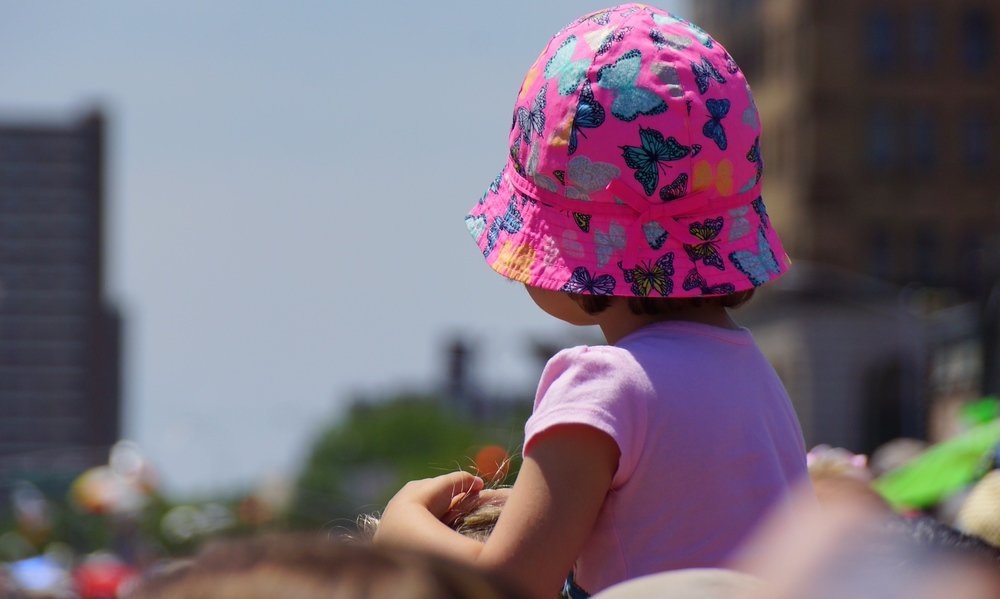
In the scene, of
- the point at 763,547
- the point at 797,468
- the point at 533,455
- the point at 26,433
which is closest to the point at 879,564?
the point at 763,547

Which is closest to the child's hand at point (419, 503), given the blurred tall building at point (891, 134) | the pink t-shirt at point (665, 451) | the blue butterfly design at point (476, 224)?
the pink t-shirt at point (665, 451)

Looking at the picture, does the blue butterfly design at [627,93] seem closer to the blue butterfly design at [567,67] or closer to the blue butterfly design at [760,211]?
the blue butterfly design at [567,67]

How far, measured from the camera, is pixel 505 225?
254 cm

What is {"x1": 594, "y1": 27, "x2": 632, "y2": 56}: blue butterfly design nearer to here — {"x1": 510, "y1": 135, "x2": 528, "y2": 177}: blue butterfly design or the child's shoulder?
{"x1": 510, "y1": 135, "x2": 528, "y2": 177}: blue butterfly design

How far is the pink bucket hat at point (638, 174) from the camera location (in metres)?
2.41

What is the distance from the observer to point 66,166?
148250mm

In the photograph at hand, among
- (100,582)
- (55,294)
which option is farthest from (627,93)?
(55,294)

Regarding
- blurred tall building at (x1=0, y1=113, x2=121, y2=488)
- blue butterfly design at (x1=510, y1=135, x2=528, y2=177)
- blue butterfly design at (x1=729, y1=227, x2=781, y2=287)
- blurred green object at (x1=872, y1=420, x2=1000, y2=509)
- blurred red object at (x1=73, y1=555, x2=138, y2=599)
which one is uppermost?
blue butterfly design at (x1=510, y1=135, x2=528, y2=177)

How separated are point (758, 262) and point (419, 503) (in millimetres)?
550

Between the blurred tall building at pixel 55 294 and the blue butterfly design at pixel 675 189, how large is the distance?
465ft

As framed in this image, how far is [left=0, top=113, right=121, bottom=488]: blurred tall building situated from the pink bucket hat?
142m

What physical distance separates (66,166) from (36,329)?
13121mm

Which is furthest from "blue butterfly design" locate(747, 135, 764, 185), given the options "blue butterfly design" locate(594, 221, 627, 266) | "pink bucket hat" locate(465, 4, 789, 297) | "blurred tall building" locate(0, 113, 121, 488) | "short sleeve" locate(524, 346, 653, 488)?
"blurred tall building" locate(0, 113, 121, 488)

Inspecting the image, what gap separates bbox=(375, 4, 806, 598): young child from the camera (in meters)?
2.21
